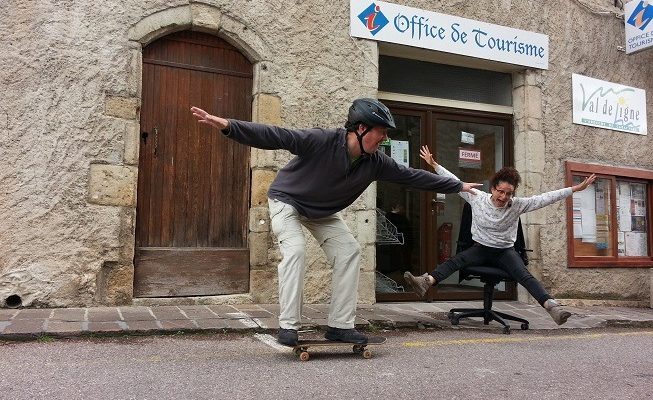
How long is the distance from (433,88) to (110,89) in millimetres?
4096

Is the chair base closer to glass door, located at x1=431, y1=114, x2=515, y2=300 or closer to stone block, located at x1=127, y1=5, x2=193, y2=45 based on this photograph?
glass door, located at x1=431, y1=114, x2=515, y2=300

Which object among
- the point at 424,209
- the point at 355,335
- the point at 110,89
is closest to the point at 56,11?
the point at 110,89

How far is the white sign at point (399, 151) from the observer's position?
7254mm

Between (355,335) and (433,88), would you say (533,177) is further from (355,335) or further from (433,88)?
(355,335)

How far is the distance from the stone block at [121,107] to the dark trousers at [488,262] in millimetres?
3356

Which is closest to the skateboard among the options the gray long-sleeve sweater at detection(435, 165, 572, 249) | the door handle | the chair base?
the chair base

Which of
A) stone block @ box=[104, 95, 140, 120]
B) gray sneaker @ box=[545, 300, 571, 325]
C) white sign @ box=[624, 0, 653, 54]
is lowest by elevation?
gray sneaker @ box=[545, 300, 571, 325]

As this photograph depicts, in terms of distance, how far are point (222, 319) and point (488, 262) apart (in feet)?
8.51

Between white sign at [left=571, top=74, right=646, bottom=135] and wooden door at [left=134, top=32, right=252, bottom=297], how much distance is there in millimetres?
4781

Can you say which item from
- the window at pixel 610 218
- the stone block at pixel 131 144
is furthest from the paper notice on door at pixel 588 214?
the stone block at pixel 131 144

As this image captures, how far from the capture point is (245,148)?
251 inches

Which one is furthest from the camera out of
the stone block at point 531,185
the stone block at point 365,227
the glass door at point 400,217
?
the stone block at point 531,185

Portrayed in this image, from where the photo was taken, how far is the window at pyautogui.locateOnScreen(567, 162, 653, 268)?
8016mm

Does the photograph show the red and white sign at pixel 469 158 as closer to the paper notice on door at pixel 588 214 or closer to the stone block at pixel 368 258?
the paper notice on door at pixel 588 214
